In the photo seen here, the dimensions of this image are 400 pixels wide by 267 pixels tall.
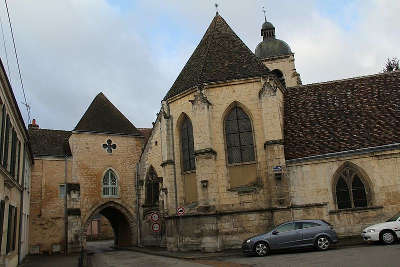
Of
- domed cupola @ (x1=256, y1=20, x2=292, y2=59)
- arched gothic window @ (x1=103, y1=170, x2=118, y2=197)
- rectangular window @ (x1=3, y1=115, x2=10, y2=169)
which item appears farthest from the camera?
domed cupola @ (x1=256, y1=20, x2=292, y2=59)

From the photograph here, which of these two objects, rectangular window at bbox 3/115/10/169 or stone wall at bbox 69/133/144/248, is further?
stone wall at bbox 69/133/144/248

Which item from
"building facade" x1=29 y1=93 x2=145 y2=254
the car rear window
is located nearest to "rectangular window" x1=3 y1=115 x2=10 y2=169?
the car rear window

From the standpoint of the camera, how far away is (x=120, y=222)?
2900 cm

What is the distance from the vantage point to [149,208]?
26172mm

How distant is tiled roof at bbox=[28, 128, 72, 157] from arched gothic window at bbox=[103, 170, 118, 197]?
119 inches

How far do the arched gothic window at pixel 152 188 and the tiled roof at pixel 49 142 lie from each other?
5750 mm

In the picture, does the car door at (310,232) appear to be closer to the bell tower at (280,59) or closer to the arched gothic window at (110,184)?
the arched gothic window at (110,184)

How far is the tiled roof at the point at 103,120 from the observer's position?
27500mm

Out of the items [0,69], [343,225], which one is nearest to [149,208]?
[343,225]

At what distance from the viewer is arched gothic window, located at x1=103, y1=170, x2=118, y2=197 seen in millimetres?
26797

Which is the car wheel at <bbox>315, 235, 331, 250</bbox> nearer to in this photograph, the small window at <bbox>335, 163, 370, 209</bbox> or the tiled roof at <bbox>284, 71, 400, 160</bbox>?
the small window at <bbox>335, 163, 370, 209</bbox>

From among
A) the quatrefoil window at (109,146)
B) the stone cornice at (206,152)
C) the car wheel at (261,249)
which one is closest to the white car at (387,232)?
the car wheel at (261,249)

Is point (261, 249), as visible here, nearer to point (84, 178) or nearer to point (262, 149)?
point (262, 149)

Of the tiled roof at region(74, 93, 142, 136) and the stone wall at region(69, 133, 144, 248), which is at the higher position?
the tiled roof at region(74, 93, 142, 136)
